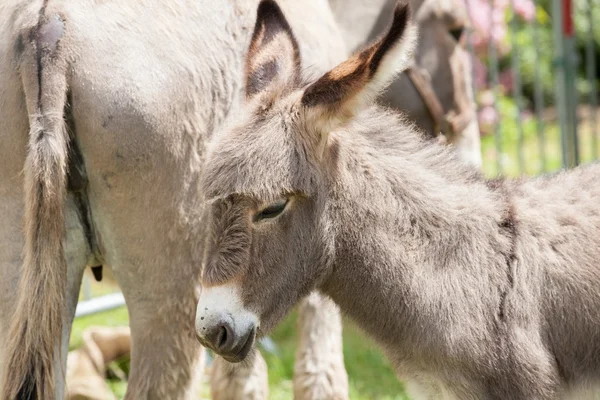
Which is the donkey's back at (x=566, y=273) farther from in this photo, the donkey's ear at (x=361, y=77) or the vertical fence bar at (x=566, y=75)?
the vertical fence bar at (x=566, y=75)

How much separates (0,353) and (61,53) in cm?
105

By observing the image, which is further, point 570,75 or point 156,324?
point 570,75

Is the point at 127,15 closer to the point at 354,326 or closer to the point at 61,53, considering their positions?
the point at 61,53

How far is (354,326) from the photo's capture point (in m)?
3.21

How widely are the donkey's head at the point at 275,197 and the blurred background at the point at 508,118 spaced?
46cm

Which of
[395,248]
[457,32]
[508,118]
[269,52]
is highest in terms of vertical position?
[269,52]

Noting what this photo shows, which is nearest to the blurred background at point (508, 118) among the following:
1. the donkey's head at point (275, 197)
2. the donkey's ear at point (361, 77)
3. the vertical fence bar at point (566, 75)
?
the vertical fence bar at point (566, 75)

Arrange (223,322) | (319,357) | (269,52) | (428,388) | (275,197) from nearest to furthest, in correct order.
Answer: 1. (223,322)
2. (275,197)
3. (428,388)
4. (269,52)
5. (319,357)

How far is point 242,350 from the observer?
9.30ft

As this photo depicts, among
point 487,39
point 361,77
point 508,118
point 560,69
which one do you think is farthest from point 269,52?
point 508,118

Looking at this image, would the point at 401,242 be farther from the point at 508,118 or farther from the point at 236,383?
the point at 508,118

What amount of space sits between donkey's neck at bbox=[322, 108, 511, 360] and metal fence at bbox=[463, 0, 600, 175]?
13.1 ft

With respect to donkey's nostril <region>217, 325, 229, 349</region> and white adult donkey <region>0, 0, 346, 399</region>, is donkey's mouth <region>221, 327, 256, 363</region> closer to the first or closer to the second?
donkey's nostril <region>217, 325, 229, 349</region>

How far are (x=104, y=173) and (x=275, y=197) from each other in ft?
2.12
